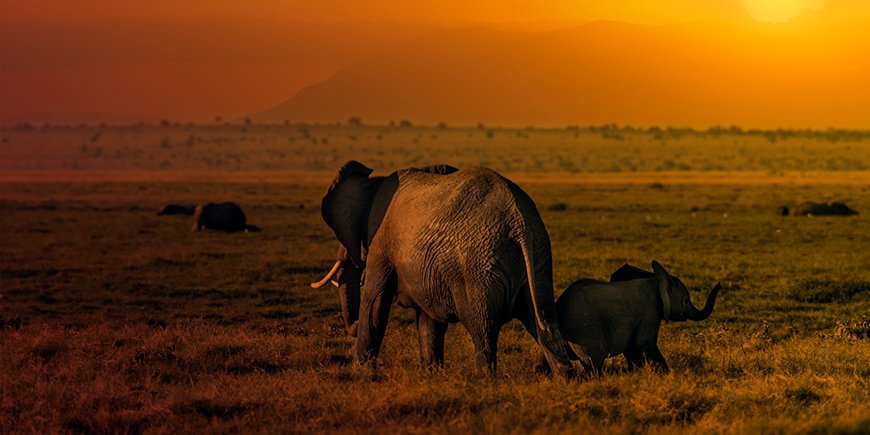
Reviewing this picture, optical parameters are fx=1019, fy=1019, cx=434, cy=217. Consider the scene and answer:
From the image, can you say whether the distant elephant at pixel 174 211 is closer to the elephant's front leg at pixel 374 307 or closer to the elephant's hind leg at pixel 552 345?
the elephant's front leg at pixel 374 307

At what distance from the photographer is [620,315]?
9570 millimetres

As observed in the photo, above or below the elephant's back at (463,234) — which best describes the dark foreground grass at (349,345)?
below

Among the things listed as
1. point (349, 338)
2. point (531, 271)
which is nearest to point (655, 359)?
point (531, 271)

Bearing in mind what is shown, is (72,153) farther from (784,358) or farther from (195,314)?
(784,358)

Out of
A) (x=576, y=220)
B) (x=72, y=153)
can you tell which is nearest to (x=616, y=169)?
(x=576, y=220)

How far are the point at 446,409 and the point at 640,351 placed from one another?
7.74 feet

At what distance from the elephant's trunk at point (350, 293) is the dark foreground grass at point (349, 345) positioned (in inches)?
21.5

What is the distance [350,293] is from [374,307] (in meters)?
1.24

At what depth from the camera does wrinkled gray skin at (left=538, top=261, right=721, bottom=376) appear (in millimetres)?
9422

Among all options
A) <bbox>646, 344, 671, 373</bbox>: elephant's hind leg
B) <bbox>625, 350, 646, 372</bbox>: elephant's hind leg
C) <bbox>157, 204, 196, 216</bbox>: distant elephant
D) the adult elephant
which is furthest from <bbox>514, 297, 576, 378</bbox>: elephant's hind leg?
<bbox>157, 204, 196, 216</bbox>: distant elephant

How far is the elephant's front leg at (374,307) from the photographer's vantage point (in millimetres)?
10141

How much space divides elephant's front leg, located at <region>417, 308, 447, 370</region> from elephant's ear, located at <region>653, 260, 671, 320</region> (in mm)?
2148

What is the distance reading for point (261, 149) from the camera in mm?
119938

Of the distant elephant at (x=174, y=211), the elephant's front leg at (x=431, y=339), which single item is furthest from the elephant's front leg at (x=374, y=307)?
the distant elephant at (x=174, y=211)
